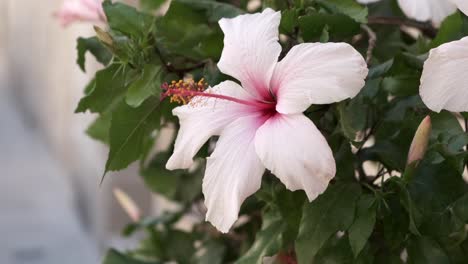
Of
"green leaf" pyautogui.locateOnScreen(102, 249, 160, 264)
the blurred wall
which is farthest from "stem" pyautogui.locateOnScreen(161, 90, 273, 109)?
the blurred wall

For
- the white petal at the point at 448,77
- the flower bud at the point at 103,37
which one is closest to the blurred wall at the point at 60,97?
the flower bud at the point at 103,37

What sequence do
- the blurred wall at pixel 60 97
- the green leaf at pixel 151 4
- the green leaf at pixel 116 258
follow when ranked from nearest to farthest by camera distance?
the green leaf at pixel 151 4
the green leaf at pixel 116 258
the blurred wall at pixel 60 97

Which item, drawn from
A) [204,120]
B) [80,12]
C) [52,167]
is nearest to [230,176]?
[204,120]

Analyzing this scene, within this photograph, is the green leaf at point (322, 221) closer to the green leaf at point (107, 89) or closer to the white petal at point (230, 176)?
the white petal at point (230, 176)

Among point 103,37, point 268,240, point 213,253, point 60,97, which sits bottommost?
point 60,97

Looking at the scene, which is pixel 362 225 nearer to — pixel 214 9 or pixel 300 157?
pixel 300 157

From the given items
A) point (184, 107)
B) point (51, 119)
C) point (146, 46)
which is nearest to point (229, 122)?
point (184, 107)
